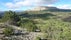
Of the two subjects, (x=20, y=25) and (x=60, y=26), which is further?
(x=20, y=25)

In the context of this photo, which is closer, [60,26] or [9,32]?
[60,26]

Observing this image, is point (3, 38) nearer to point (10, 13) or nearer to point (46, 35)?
point (46, 35)

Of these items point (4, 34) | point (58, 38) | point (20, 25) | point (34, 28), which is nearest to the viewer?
point (58, 38)

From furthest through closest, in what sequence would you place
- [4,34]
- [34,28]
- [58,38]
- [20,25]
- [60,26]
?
1. [20,25]
2. [34,28]
3. [4,34]
4. [60,26]
5. [58,38]

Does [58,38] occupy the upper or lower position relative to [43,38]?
upper

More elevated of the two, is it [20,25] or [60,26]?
[60,26]

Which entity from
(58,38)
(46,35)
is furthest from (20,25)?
(58,38)

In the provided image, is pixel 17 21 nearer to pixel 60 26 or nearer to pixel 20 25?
pixel 20 25

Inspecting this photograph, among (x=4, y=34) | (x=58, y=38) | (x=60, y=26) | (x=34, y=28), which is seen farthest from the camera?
(x=34, y=28)

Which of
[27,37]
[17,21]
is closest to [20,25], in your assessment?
[17,21]
